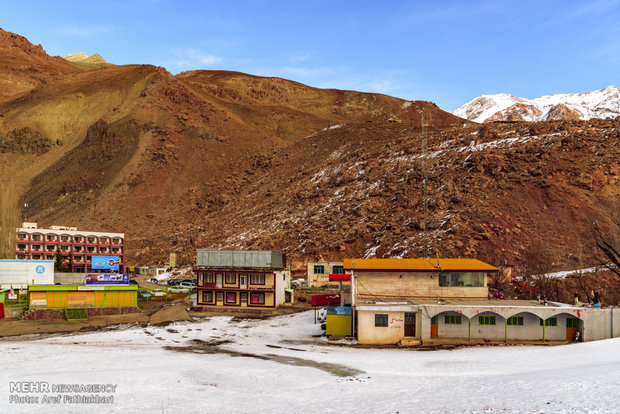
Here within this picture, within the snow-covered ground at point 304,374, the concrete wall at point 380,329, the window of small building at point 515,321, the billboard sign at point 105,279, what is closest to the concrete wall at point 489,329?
the window of small building at point 515,321

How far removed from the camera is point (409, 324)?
38.2 meters

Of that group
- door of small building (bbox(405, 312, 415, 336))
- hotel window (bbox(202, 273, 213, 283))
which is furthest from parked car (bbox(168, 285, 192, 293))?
door of small building (bbox(405, 312, 415, 336))

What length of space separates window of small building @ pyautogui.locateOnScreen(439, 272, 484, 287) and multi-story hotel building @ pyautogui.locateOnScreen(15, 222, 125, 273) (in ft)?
243

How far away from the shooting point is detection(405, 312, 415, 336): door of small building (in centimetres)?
3819

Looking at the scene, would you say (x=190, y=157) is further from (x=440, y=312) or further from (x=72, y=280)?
(x=440, y=312)

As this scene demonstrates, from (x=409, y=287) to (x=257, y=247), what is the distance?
5034cm

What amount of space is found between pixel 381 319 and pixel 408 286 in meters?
7.63

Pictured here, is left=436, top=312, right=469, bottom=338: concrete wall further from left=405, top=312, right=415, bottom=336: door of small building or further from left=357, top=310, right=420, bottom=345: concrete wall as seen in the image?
left=405, top=312, right=415, bottom=336: door of small building

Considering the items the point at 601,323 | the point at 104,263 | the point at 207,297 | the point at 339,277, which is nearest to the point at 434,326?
the point at 601,323

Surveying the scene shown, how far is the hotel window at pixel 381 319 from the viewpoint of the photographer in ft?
125

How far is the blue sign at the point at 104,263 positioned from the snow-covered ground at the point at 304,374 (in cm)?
4984

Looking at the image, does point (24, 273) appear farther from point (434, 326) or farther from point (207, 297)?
point (434, 326)

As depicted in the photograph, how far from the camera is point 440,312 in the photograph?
38.2 meters

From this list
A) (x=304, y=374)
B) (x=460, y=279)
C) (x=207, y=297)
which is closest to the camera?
(x=304, y=374)
